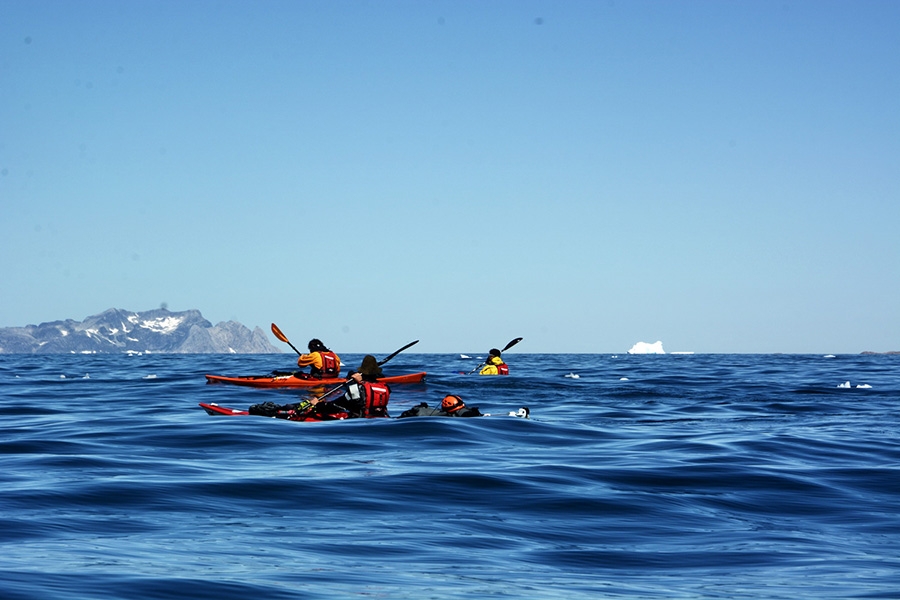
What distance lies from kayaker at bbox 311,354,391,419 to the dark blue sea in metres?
0.53

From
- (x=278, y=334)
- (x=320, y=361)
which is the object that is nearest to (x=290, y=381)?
(x=320, y=361)

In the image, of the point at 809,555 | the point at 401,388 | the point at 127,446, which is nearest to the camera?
the point at 809,555

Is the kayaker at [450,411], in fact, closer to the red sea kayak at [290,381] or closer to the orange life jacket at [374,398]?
the orange life jacket at [374,398]

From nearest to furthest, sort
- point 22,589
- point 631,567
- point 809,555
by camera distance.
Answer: point 22,589 < point 631,567 < point 809,555

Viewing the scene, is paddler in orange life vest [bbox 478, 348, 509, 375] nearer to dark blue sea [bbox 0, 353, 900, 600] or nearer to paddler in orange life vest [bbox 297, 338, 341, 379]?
paddler in orange life vest [bbox 297, 338, 341, 379]

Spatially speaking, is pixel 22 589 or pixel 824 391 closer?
pixel 22 589

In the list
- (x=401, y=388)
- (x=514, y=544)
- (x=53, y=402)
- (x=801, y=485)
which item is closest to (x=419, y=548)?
(x=514, y=544)

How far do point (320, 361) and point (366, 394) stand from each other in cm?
1169

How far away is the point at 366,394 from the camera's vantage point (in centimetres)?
2077

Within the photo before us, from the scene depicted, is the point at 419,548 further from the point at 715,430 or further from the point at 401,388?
the point at 401,388

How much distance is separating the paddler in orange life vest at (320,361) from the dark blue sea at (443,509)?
928 centimetres

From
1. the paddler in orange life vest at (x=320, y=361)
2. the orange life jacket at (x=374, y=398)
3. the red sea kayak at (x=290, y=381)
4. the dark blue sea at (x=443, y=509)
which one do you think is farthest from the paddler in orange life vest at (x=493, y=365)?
the orange life jacket at (x=374, y=398)

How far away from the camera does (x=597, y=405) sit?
30109 mm

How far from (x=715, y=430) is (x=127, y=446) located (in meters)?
12.7
